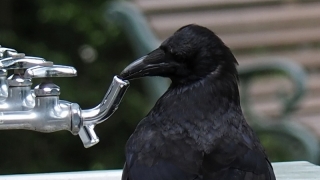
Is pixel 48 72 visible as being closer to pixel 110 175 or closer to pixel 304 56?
pixel 110 175

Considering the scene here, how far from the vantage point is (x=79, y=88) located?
172 inches

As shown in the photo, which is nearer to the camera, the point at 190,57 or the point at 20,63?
the point at 20,63

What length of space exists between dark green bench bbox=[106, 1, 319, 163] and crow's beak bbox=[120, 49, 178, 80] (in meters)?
1.07

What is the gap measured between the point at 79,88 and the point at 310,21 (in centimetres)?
144

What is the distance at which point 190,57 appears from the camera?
1872 millimetres

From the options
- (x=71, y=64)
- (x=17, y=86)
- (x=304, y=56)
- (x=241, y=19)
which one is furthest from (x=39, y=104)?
(x=71, y=64)

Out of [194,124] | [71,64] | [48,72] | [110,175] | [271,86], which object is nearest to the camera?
[48,72]

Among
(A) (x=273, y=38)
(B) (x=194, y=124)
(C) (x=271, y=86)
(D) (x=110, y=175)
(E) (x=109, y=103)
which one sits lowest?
(C) (x=271, y=86)

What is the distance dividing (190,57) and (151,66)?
109 millimetres

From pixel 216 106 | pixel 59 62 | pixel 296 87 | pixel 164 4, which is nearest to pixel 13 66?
pixel 216 106

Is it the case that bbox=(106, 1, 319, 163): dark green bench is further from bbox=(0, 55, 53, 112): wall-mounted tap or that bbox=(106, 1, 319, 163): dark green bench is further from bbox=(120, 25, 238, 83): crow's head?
bbox=(0, 55, 53, 112): wall-mounted tap

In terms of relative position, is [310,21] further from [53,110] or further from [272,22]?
[53,110]

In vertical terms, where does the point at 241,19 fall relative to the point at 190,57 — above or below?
below

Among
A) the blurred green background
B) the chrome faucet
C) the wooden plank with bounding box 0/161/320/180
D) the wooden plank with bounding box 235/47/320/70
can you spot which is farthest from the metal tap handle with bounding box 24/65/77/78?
the blurred green background
